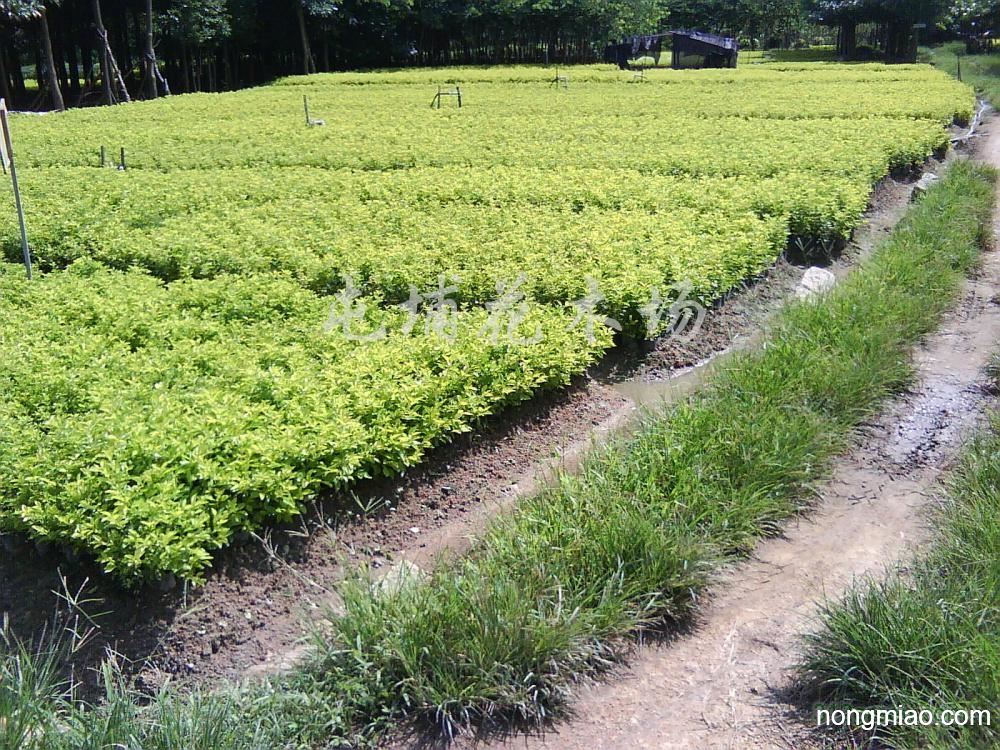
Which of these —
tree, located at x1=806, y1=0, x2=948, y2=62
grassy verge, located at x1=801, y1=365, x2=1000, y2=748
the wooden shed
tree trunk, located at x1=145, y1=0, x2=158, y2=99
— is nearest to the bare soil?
grassy verge, located at x1=801, y1=365, x2=1000, y2=748

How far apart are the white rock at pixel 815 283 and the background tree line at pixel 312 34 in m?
25.4

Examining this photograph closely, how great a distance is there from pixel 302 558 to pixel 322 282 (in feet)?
12.0

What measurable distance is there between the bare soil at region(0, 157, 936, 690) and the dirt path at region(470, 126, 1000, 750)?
1.15 m

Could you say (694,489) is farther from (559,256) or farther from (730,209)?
(730,209)

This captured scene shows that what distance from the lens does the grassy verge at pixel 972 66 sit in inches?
1051

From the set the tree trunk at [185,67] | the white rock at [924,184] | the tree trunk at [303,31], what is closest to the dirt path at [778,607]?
the white rock at [924,184]

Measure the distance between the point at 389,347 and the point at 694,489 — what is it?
2.12 metres

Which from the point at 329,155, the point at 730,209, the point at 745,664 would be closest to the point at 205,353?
the point at 745,664

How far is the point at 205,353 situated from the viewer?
211 inches

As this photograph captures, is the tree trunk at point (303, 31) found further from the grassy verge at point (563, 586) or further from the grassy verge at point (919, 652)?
the grassy verge at point (919, 652)

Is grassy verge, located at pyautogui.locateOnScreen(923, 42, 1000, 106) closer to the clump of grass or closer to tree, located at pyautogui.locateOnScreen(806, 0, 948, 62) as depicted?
tree, located at pyautogui.locateOnScreen(806, 0, 948, 62)

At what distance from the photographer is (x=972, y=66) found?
3638cm

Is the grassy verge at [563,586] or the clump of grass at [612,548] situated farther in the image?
the clump of grass at [612,548]

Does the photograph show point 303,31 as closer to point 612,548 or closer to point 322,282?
point 322,282
